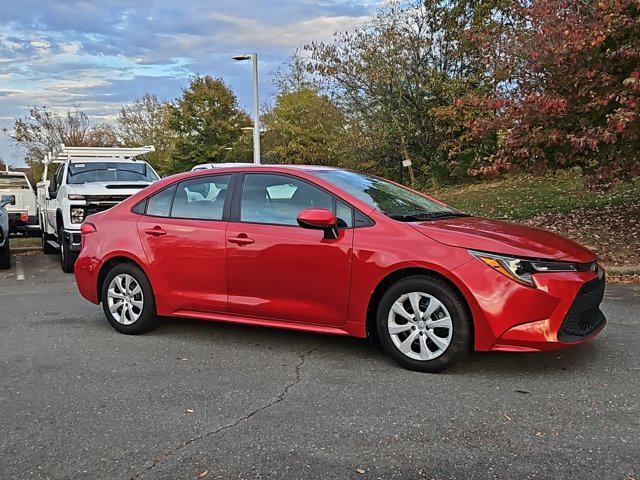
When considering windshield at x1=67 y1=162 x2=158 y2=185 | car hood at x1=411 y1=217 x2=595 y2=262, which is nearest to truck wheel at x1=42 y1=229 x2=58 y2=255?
windshield at x1=67 y1=162 x2=158 y2=185

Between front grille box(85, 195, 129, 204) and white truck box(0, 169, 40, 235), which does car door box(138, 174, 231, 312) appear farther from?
white truck box(0, 169, 40, 235)

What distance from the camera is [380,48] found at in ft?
73.6

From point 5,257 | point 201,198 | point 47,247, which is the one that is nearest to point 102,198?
point 5,257

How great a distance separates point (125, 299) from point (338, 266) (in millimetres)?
2281

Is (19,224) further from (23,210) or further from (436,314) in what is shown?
(436,314)

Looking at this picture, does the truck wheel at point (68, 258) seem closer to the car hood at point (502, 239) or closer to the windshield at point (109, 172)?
the windshield at point (109, 172)

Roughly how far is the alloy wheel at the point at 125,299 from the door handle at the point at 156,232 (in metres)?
0.48

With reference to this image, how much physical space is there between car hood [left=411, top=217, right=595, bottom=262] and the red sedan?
14 mm

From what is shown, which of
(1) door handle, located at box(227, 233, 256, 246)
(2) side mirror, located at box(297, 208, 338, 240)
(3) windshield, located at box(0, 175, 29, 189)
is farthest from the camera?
(3) windshield, located at box(0, 175, 29, 189)

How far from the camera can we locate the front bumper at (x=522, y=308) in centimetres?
409

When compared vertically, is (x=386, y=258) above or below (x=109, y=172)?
below

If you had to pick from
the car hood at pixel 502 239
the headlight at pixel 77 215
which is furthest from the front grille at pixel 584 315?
the headlight at pixel 77 215

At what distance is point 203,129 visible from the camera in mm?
42250

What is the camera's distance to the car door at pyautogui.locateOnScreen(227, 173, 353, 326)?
463 cm
